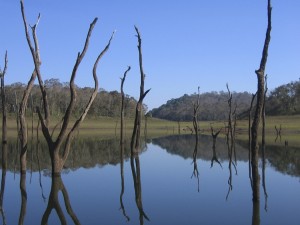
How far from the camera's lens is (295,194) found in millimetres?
14758

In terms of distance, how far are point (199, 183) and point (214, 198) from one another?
346 cm

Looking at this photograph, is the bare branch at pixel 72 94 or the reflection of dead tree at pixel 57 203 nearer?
the reflection of dead tree at pixel 57 203

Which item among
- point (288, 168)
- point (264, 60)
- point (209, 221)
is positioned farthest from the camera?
point (288, 168)

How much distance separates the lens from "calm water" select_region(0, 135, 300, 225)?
441 inches

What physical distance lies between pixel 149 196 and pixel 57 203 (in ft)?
10.3

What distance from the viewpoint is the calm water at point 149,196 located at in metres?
11.2

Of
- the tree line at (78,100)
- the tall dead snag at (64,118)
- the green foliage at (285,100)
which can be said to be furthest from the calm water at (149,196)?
the green foliage at (285,100)

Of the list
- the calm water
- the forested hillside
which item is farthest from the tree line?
the calm water

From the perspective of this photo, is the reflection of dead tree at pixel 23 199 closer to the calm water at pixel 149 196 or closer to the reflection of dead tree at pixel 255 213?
the calm water at pixel 149 196

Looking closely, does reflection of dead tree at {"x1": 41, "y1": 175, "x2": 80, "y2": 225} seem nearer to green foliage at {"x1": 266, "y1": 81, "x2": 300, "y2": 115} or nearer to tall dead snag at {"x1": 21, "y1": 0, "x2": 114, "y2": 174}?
tall dead snag at {"x1": 21, "y1": 0, "x2": 114, "y2": 174}

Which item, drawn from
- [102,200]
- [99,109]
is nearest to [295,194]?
[102,200]

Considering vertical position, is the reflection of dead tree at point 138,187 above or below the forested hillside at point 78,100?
below

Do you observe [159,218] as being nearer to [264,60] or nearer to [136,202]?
[136,202]

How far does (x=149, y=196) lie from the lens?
14.4 m
